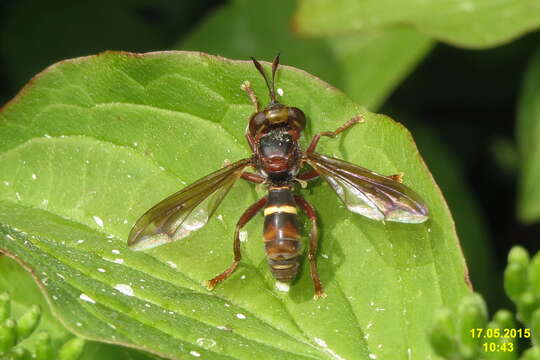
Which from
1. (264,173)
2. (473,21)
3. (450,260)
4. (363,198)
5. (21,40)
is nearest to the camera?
(450,260)

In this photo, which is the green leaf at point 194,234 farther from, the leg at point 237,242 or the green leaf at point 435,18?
the green leaf at point 435,18

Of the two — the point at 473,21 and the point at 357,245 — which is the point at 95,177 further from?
the point at 473,21

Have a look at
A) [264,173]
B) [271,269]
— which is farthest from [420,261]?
[264,173]

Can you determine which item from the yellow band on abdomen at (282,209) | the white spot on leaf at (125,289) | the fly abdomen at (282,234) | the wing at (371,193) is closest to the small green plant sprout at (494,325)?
the wing at (371,193)

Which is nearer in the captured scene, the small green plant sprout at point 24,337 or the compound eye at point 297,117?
the small green plant sprout at point 24,337

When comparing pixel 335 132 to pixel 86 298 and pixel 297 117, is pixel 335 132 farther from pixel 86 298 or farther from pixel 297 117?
pixel 86 298
